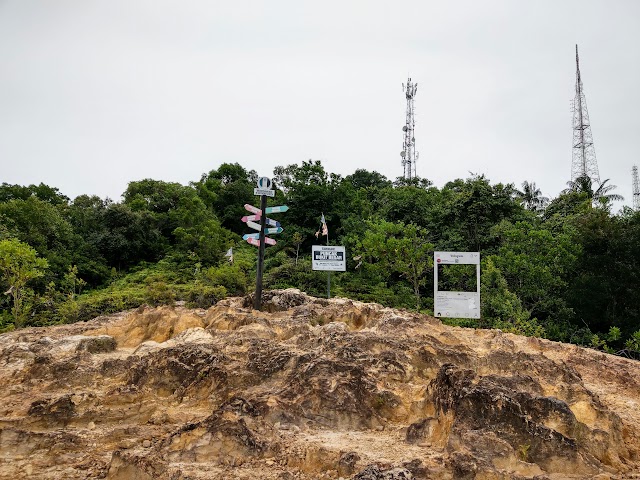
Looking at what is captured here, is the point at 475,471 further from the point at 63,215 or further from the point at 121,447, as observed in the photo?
the point at 63,215

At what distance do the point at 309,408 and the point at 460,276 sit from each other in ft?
41.0

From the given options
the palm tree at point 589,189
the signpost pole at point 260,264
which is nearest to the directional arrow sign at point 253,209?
the signpost pole at point 260,264

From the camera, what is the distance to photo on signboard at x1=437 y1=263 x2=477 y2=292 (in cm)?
1641

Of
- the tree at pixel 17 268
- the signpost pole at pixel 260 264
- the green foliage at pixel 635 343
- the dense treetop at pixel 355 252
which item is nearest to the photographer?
the signpost pole at pixel 260 264

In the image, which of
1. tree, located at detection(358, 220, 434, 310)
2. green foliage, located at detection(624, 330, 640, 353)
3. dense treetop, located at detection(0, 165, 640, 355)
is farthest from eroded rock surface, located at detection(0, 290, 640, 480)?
tree, located at detection(358, 220, 434, 310)

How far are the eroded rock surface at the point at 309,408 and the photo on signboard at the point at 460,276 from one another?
313 inches

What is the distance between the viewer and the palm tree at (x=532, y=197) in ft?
94.2

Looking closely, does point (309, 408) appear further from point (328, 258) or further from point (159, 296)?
point (159, 296)

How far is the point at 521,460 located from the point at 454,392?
0.90 metres

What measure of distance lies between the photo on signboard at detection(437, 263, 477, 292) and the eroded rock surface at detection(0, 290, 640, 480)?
26.1ft

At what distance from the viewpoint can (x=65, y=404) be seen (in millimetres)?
5441

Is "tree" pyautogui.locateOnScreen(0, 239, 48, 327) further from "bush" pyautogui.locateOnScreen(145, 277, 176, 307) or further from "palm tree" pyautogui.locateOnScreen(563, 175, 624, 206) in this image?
"palm tree" pyautogui.locateOnScreen(563, 175, 624, 206)

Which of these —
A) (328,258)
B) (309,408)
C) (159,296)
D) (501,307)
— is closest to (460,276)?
(501,307)

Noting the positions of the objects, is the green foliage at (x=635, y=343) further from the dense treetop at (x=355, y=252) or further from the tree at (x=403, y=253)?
the tree at (x=403, y=253)
